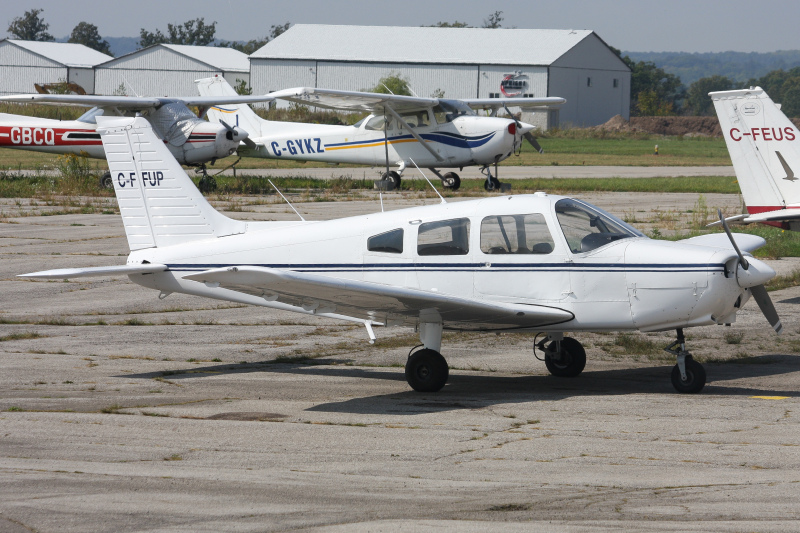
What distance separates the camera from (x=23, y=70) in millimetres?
107312

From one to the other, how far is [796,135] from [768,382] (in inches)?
213

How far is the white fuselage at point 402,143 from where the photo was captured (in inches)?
1232

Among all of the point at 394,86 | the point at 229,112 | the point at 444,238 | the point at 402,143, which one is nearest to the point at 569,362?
the point at 444,238

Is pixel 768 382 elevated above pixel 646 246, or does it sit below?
below

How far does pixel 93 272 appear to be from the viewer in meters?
9.19

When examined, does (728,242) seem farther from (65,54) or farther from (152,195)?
(65,54)

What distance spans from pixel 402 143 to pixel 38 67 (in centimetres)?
8653

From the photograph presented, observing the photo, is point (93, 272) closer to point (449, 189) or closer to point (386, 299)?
point (386, 299)

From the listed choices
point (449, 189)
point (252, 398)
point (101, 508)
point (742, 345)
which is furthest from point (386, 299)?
point (449, 189)

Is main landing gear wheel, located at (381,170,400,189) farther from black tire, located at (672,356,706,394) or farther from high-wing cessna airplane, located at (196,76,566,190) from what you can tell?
black tire, located at (672,356,706,394)

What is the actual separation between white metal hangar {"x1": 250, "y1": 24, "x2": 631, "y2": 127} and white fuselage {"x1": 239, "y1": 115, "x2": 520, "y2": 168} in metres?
57.1

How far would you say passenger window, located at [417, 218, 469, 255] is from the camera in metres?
9.39

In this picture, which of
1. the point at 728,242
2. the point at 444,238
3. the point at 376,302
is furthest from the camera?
the point at 728,242

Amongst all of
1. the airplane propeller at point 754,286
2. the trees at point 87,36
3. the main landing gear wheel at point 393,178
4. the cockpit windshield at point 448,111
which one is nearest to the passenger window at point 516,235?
the airplane propeller at point 754,286
